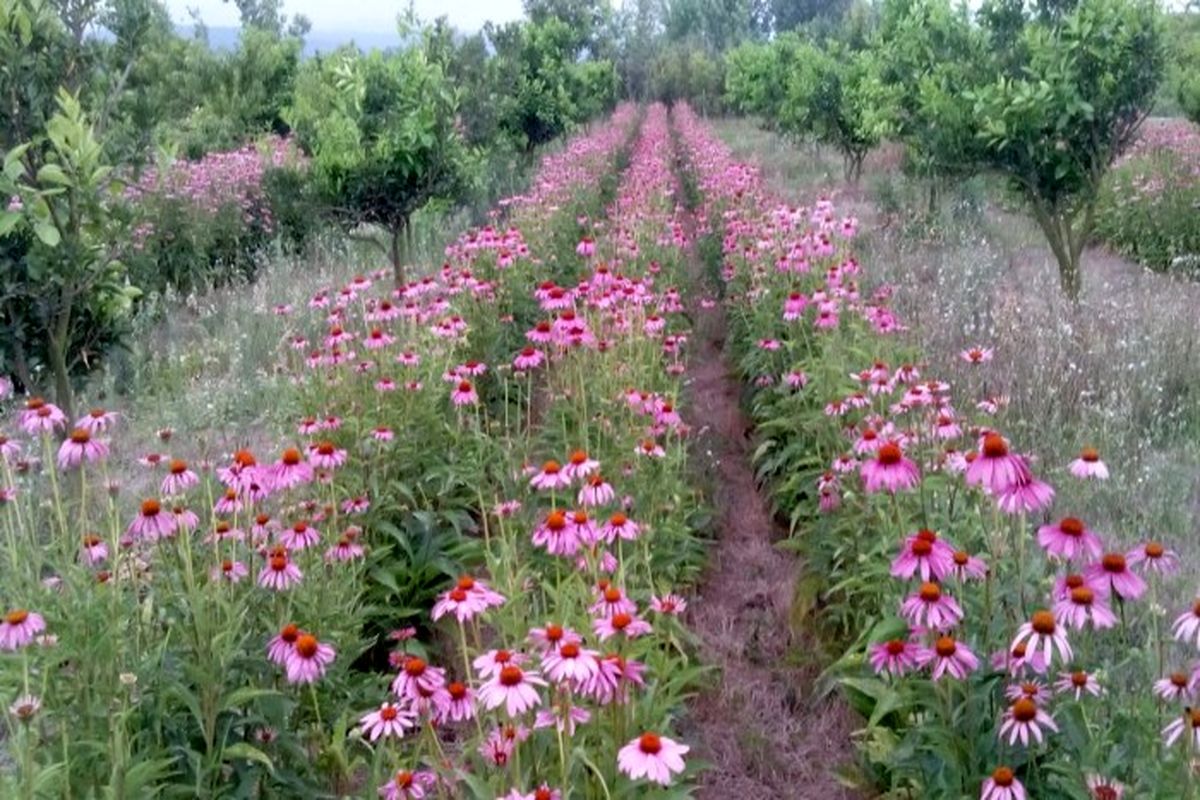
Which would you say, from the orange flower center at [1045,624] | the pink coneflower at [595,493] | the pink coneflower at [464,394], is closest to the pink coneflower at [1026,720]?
the orange flower center at [1045,624]

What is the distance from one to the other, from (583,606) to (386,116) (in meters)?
5.71

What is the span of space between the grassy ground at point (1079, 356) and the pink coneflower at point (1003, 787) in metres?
1.97

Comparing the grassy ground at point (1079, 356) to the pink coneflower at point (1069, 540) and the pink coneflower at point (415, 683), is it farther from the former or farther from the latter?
the pink coneflower at point (415, 683)

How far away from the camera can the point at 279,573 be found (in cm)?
237

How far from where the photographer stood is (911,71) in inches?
399

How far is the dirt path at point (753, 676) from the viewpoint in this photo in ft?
10.2

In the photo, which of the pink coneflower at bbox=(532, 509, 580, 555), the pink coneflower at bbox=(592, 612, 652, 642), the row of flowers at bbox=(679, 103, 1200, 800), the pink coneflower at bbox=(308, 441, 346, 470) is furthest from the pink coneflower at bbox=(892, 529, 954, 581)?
the pink coneflower at bbox=(308, 441, 346, 470)

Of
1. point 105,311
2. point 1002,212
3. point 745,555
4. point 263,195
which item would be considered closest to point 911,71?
point 1002,212

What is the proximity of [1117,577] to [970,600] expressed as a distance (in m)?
0.59

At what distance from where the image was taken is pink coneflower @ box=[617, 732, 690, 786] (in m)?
1.69

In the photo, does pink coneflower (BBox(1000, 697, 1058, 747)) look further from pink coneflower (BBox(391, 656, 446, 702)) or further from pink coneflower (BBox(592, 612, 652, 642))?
pink coneflower (BBox(391, 656, 446, 702))

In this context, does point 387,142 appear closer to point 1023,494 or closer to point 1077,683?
point 1023,494

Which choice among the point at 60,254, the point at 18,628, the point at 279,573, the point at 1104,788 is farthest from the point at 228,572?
the point at 60,254

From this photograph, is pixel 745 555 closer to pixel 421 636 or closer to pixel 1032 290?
pixel 421 636
